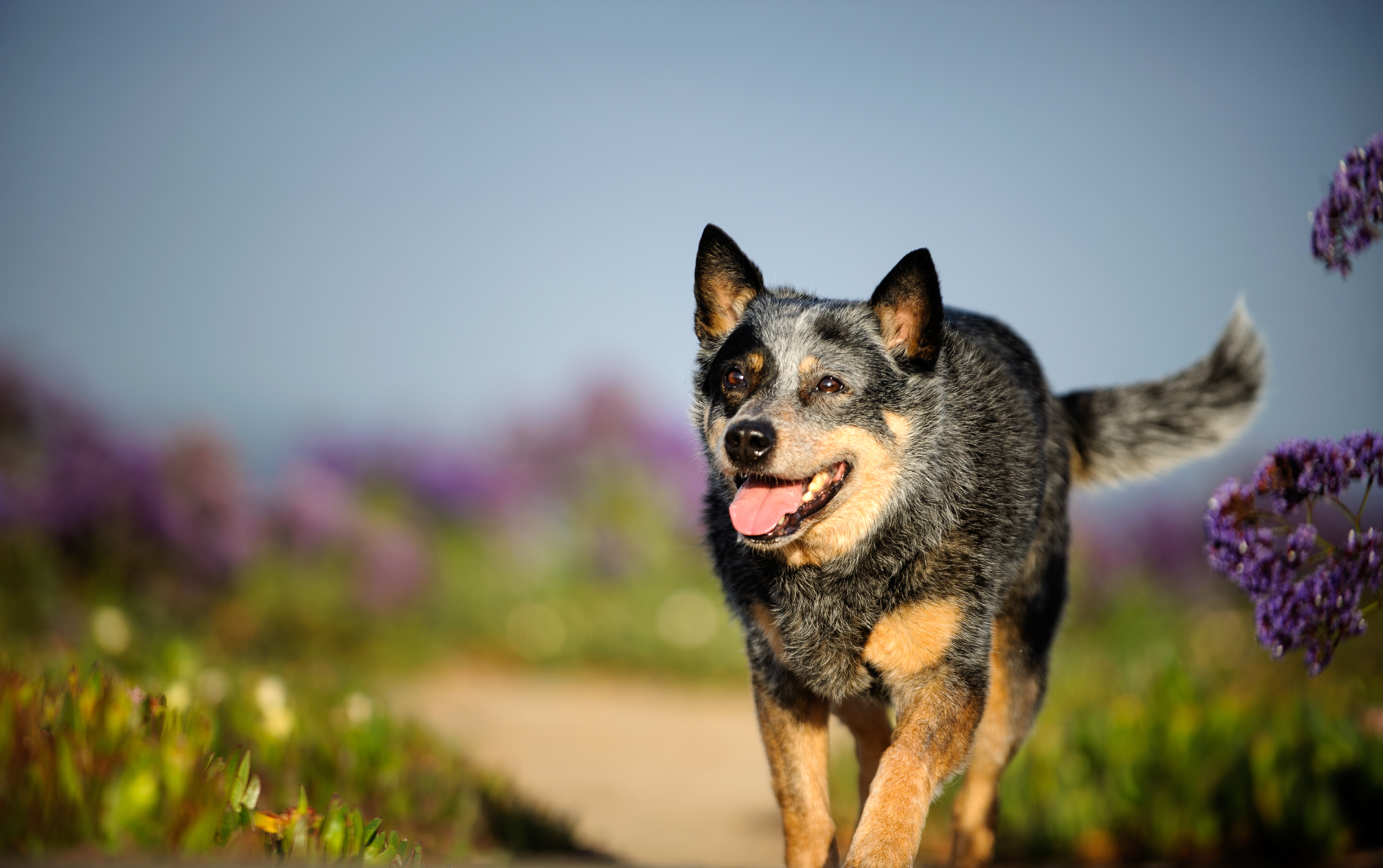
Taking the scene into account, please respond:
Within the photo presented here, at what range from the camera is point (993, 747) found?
362 centimetres

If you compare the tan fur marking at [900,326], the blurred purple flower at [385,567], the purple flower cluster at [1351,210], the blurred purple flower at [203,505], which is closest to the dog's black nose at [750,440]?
the tan fur marking at [900,326]

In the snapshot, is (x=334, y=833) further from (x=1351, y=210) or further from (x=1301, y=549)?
Result: (x=1351, y=210)

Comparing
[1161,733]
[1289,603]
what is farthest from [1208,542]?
[1161,733]

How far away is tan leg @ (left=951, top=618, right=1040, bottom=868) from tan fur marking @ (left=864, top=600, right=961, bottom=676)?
2.09 ft

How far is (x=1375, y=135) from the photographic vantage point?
304 centimetres

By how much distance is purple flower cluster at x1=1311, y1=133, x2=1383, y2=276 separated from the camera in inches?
118

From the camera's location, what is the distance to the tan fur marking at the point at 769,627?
10.5 feet

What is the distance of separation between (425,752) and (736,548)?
2886 millimetres

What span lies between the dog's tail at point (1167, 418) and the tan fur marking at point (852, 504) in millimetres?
1594

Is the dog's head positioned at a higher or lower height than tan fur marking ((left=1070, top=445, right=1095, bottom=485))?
higher

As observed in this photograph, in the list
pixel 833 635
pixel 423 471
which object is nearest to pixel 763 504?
pixel 833 635

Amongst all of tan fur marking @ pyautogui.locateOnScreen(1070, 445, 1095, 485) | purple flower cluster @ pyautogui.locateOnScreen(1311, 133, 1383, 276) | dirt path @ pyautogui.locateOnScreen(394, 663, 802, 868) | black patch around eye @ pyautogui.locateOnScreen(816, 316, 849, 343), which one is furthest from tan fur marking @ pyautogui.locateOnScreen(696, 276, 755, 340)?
dirt path @ pyautogui.locateOnScreen(394, 663, 802, 868)

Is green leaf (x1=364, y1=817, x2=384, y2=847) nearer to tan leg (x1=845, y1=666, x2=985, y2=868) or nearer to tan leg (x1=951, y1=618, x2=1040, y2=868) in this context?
tan leg (x1=845, y1=666, x2=985, y2=868)

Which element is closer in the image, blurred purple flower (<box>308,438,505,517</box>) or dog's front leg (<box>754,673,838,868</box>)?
dog's front leg (<box>754,673,838,868</box>)
